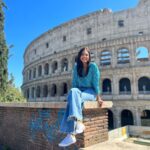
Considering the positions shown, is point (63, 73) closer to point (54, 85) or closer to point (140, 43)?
point (54, 85)

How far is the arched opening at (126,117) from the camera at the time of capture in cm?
2142

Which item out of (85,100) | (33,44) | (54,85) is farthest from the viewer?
(33,44)

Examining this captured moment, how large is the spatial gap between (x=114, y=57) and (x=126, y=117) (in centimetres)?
699

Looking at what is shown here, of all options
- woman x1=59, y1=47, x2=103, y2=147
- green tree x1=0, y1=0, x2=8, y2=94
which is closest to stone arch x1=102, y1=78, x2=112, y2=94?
green tree x1=0, y1=0, x2=8, y2=94

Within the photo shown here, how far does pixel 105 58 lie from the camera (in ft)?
76.3

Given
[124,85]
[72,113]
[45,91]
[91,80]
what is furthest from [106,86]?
[72,113]

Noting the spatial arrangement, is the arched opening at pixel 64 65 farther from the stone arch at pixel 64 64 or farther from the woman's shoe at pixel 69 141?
the woman's shoe at pixel 69 141

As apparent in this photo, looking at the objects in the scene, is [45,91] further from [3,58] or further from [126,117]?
[3,58]

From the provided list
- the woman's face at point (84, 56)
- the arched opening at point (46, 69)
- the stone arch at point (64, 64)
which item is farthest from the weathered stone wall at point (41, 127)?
the arched opening at point (46, 69)

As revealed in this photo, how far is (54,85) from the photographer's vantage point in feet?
90.6

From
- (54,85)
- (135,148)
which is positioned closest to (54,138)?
(135,148)

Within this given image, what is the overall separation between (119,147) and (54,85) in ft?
78.3

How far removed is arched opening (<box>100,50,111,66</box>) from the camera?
23.1 meters

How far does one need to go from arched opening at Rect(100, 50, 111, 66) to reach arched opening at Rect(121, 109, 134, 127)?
601 centimetres
